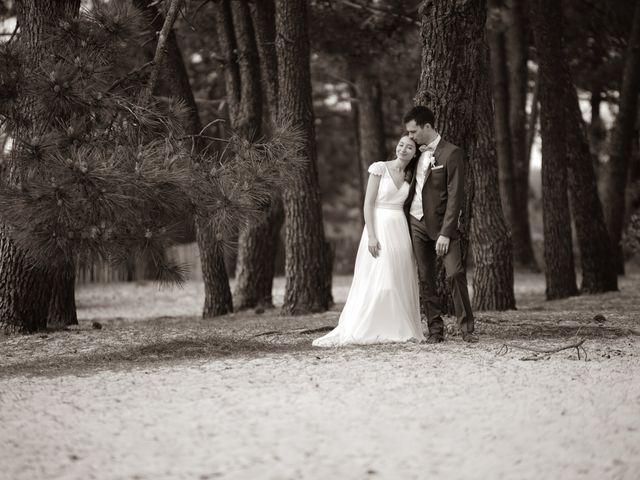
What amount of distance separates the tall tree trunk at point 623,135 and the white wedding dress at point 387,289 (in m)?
10.2

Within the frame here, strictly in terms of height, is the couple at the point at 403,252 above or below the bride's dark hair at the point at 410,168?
below

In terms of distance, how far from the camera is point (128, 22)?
26.9ft

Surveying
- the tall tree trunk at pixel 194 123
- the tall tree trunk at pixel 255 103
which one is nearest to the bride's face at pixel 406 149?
the tall tree trunk at pixel 194 123

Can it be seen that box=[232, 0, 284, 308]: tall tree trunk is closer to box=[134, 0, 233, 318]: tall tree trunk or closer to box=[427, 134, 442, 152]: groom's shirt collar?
box=[134, 0, 233, 318]: tall tree trunk

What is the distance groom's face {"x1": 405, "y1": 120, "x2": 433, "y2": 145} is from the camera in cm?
747

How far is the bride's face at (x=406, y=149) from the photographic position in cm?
757

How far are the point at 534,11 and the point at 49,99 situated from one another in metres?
8.94

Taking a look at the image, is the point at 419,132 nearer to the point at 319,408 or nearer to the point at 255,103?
the point at 319,408

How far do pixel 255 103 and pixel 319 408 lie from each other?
8390 mm

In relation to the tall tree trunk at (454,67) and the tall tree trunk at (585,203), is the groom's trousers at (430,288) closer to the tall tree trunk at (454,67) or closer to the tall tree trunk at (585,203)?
the tall tree trunk at (454,67)

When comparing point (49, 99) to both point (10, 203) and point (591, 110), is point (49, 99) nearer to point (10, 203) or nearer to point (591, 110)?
point (10, 203)

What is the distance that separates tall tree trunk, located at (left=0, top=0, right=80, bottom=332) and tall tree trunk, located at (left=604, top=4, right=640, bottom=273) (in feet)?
35.1

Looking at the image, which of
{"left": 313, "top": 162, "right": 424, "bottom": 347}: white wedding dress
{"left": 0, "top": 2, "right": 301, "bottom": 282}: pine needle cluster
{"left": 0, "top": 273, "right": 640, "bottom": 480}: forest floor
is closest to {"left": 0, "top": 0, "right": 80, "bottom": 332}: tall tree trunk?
{"left": 0, "top": 273, "right": 640, "bottom": 480}: forest floor

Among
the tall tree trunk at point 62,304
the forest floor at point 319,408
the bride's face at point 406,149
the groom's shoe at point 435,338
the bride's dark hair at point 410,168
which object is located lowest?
the forest floor at point 319,408
